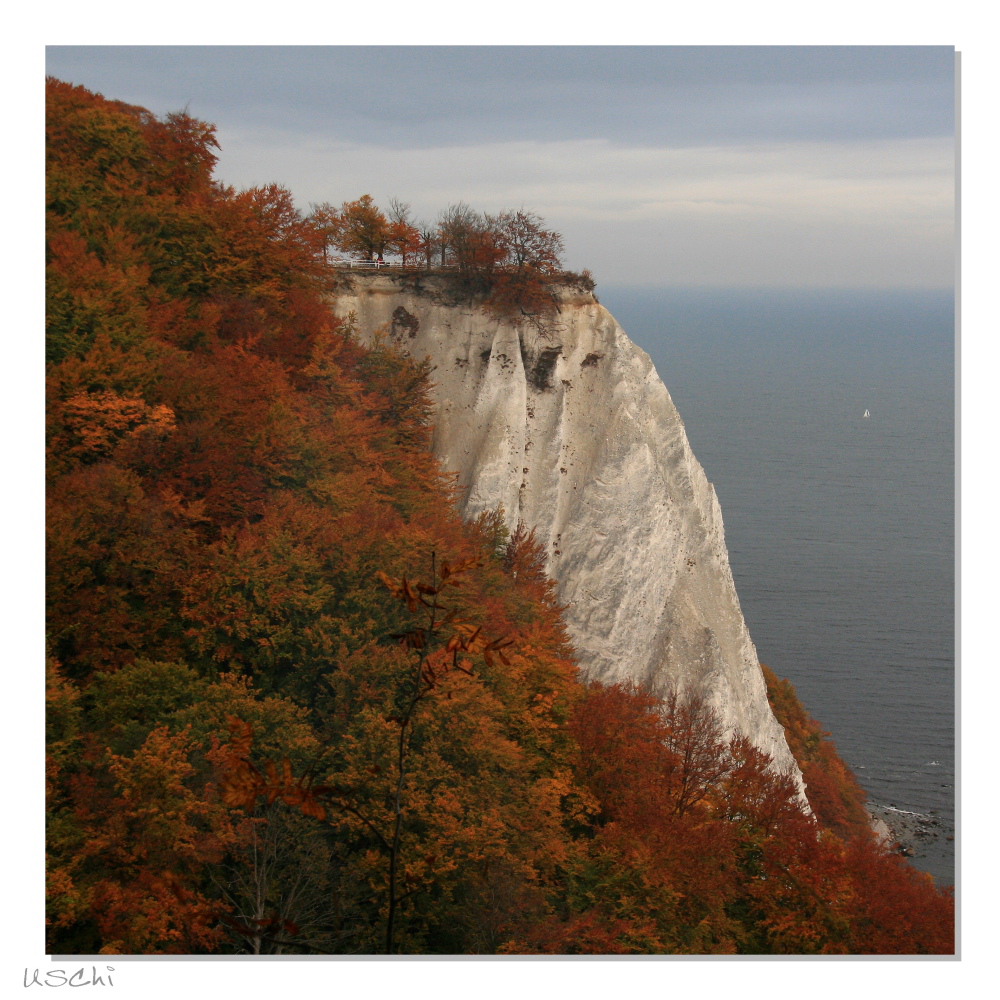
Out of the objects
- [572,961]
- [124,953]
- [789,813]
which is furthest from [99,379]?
[789,813]

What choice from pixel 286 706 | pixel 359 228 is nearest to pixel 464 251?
pixel 359 228

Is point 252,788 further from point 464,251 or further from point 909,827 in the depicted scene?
point 909,827

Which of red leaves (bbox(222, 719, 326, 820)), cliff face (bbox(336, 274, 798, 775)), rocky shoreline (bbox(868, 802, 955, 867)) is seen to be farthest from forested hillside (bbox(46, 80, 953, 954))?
rocky shoreline (bbox(868, 802, 955, 867))

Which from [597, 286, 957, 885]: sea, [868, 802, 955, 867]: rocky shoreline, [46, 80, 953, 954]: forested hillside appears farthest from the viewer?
[868, 802, 955, 867]: rocky shoreline

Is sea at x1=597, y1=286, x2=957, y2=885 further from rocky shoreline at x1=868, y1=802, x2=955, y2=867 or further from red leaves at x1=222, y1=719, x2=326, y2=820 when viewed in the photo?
red leaves at x1=222, y1=719, x2=326, y2=820

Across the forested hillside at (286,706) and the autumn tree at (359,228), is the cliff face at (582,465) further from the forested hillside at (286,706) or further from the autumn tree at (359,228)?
the forested hillside at (286,706)
